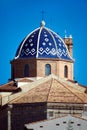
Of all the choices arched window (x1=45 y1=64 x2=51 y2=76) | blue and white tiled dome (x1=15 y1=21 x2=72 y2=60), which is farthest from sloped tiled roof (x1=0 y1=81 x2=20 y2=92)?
blue and white tiled dome (x1=15 y1=21 x2=72 y2=60)

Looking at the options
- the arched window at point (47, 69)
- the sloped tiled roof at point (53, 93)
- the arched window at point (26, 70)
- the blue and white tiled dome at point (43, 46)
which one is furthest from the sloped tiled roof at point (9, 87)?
the blue and white tiled dome at point (43, 46)

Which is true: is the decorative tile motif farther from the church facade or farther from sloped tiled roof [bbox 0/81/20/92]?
sloped tiled roof [bbox 0/81/20/92]

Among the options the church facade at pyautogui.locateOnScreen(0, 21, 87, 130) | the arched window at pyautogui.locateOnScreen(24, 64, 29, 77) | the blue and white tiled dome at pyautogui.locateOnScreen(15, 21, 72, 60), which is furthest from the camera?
the blue and white tiled dome at pyautogui.locateOnScreen(15, 21, 72, 60)

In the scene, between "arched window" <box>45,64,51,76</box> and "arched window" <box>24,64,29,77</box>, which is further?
"arched window" <box>24,64,29,77</box>

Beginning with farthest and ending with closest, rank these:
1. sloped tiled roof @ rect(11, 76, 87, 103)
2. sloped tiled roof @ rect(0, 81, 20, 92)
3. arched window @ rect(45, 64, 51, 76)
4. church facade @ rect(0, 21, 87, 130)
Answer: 1. arched window @ rect(45, 64, 51, 76)
2. sloped tiled roof @ rect(0, 81, 20, 92)
3. sloped tiled roof @ rect(11, 76, 87, 103)
4. church facade @ rect(0, 21, 87, 130)

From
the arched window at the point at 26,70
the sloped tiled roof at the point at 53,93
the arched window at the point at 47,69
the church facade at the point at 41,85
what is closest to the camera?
the church facade at the point at 41,85

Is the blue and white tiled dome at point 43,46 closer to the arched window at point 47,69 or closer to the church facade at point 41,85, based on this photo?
the church facade at point 41,85

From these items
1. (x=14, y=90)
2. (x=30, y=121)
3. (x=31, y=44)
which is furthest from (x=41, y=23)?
(x=30, y=121)

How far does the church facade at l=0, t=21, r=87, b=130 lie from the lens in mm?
65000

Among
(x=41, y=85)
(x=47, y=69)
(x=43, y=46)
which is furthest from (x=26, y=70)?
(x=41, y=85)

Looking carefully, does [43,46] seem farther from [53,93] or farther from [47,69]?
[53,93]

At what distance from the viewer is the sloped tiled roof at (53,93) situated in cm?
6531

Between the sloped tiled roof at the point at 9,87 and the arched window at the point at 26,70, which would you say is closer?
the sloped tiled roof at the point at 9,87

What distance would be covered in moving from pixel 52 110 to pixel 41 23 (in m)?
14.0
